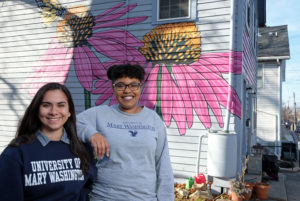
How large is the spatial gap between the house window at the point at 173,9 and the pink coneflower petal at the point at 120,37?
0.88 meters

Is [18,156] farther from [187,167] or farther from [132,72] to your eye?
[187,167]

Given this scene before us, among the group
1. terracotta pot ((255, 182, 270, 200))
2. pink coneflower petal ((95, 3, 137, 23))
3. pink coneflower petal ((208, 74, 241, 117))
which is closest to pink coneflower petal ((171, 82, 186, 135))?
pink coneflower petal ((208, 74, 241, 117))

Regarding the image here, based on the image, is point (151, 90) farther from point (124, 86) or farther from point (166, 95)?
point (124, 86)

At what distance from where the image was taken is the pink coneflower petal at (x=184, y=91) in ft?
18.7

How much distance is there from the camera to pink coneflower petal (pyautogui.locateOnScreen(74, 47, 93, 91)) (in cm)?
683

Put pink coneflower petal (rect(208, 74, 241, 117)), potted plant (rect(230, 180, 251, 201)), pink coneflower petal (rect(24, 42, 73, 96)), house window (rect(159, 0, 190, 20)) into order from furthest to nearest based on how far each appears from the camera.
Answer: pink coneflower petal (rect(24, 42, 73, 96))
house window (rect(159, 0, 190, 20))
pink coneflower petal (rect(208, 74, 241, 117))
potted plant (rect(230, 180, 251, 201))

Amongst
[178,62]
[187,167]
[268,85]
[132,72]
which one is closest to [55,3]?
[178,62]

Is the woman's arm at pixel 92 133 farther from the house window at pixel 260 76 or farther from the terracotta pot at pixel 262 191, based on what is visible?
the house window at pixel 260 76

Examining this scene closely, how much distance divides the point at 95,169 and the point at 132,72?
30.4 inches

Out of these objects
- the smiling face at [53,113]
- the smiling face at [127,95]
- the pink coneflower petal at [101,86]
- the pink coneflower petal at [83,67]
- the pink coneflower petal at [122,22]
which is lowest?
the smiling face at [53,113]

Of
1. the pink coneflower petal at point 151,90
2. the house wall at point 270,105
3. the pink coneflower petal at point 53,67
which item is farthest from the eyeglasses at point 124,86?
the house wall at point 270,105

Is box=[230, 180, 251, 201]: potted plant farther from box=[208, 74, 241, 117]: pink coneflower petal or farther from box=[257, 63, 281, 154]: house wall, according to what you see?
box=[257, 63, 281, 154]: house wall

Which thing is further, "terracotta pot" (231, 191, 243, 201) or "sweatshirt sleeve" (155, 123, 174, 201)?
"terracotta pot" (231, 191, 243, 201)

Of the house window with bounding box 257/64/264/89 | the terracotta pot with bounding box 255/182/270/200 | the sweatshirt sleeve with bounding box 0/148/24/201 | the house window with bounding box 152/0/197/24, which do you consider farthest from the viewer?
the house window with bounding box 257/64/264/89
